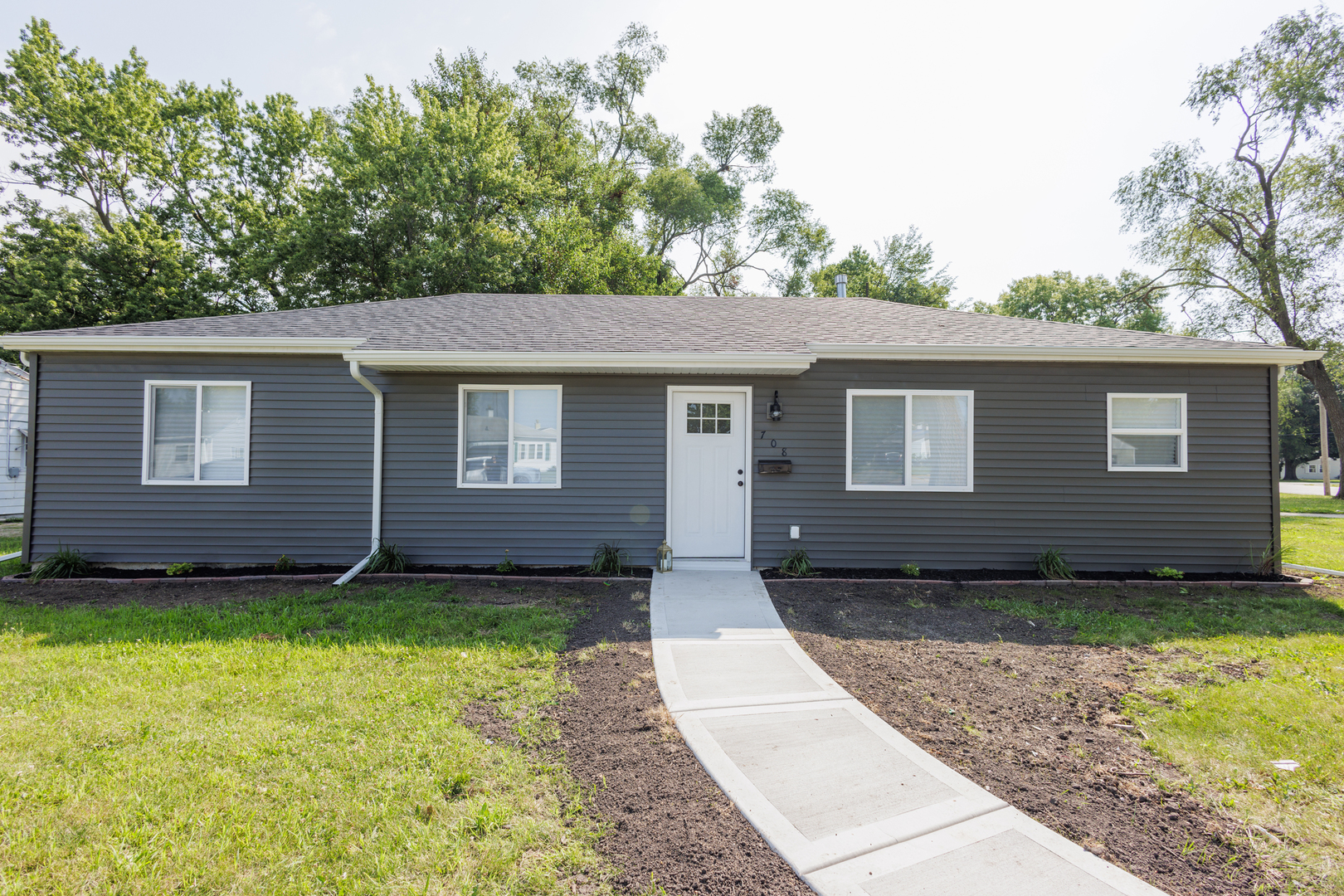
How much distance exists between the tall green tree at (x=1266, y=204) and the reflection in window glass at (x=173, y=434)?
2523 centimetres

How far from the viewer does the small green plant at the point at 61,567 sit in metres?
6.38

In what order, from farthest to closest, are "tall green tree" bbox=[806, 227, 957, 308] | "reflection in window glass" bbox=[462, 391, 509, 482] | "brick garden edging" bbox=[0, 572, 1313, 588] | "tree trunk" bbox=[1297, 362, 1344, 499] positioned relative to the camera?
"tall green tree" bbox=[806, 227, 957, 308]
"tree trunk" bbox=[1297, 362, 1344, 499]
"reflection in window glass" bbox=[462, 391, 509, 482]
"brick garden edging" bbox=[0, 572, 1313, 588]

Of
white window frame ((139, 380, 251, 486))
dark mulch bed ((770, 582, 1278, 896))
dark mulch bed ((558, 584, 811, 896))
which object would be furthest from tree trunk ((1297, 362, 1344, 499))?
white window frame ((139, 380, 251, 486))

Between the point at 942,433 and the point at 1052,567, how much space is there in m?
1.96

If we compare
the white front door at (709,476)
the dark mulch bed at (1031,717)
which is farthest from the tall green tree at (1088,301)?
the dark mulch bed at (1031,717)

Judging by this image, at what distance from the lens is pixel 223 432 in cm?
705

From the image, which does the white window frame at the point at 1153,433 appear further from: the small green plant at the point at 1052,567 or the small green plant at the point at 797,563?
the small green plant at the point at 797,563

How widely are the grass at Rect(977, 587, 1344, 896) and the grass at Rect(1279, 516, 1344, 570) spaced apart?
2.47 m

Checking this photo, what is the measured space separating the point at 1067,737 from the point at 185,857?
398cm

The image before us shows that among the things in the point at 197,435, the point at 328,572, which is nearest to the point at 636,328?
the point at 328,572

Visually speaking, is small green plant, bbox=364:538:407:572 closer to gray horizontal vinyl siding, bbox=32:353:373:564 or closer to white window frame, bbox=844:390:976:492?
gray horizontal vinyl siding, bbox=32:353:373:564

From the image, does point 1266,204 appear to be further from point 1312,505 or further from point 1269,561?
point 1269,561

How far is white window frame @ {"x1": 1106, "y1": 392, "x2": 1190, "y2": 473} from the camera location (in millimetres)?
6875

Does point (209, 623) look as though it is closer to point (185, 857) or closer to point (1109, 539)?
point (185, 857)
